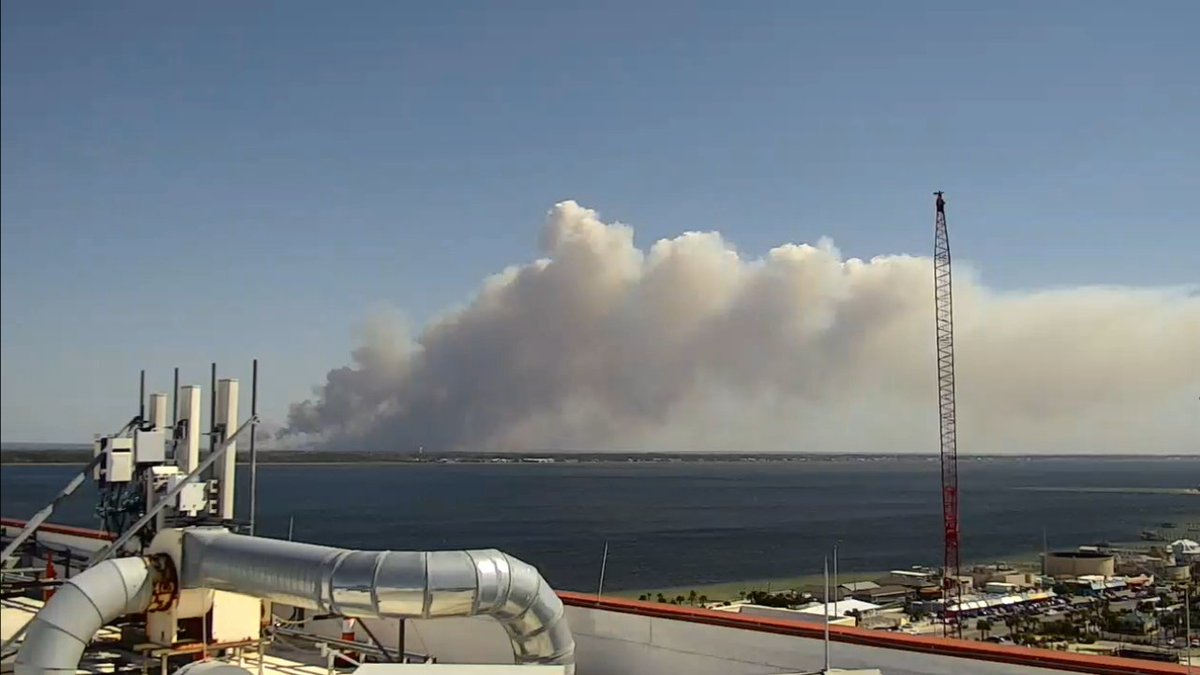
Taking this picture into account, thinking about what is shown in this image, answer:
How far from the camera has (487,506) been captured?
4587 inches

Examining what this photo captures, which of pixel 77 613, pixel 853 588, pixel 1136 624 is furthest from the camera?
pixel 853 588

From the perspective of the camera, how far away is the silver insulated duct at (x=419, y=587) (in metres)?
9.27

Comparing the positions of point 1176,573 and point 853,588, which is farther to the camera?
point 853,588

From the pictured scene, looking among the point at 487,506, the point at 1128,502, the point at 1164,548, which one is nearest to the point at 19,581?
the point at 1164,548

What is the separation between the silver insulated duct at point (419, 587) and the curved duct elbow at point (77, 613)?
56.2 inches

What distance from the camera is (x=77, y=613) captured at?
10492 millimetres

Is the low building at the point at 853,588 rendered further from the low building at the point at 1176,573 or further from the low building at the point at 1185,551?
the low building at the point at 1176,573

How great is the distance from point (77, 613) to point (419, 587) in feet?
13.0

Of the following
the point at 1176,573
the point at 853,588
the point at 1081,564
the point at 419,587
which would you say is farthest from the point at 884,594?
the point at 419,587

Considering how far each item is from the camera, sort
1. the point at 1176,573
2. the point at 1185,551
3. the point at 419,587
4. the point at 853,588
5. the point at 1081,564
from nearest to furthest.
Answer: the point at 419,587 → the point at 1176,573 → the point at 1185,551 → the point at 1081,564 → the point at 853,588

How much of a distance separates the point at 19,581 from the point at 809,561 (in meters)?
59.7

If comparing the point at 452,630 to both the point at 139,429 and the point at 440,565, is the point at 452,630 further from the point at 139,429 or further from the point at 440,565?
the point at 139,429

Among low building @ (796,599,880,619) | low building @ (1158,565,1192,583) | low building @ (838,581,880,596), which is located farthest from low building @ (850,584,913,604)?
low building @ (1158,565,1192,583)

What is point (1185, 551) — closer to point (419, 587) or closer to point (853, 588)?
point (419, 587)
